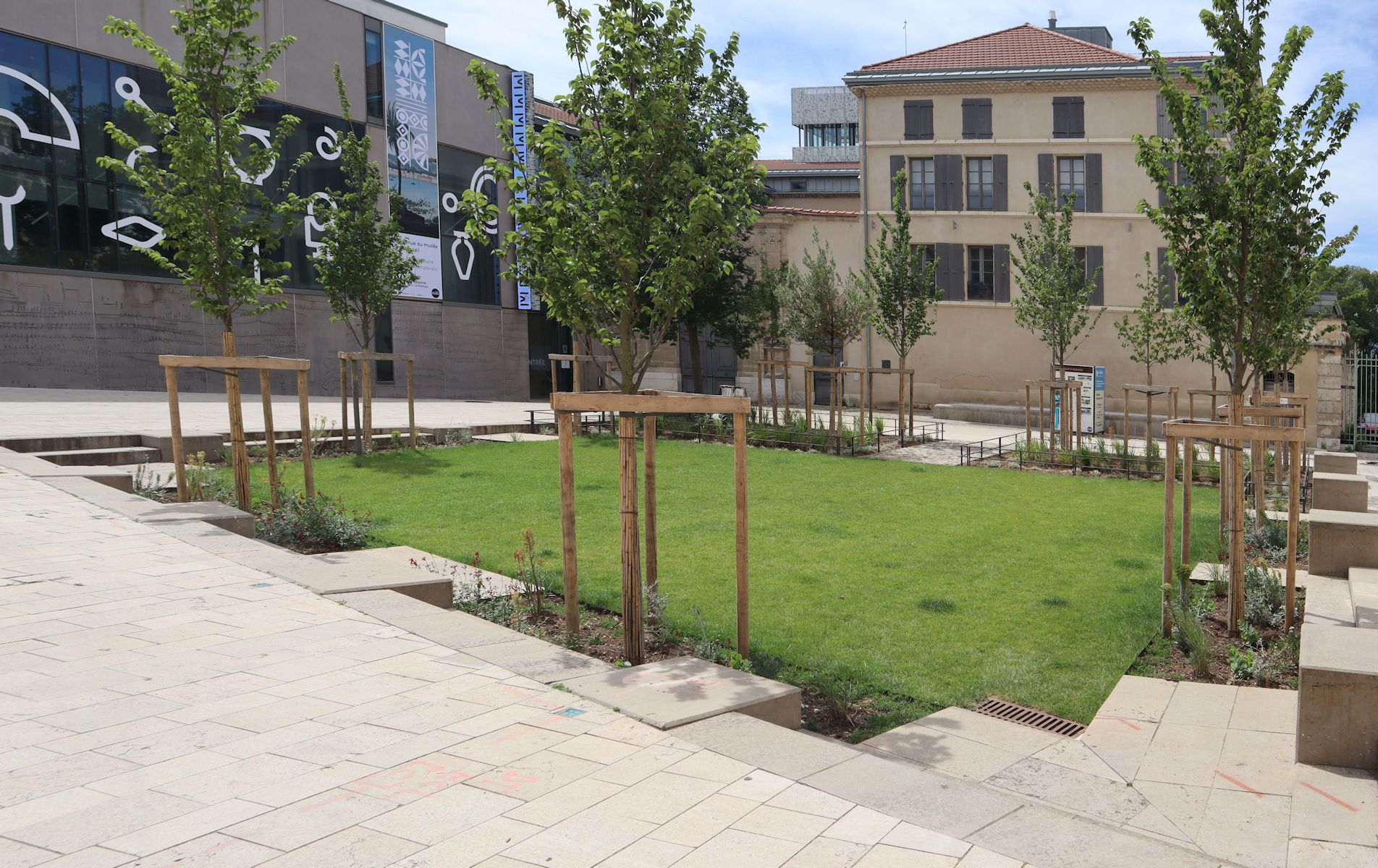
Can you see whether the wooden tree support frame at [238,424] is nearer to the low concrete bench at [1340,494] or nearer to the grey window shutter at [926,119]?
the low concrete bench at [1340,494]

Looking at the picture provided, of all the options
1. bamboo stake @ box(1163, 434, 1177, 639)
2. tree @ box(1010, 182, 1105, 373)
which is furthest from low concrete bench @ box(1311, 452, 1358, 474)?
tree @ box(1010, 182, 1105, 373)

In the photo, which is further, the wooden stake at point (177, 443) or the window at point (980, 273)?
the window at point (980, 273)

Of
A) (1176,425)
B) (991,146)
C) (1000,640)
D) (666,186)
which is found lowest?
(1000,640)

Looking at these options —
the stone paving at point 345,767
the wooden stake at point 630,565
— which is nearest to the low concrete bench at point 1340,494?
the wooden stake at point 630,565

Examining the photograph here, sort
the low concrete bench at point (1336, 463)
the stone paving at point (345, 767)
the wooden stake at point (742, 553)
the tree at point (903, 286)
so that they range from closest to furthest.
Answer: the stone paving at point (345, 767) → the wooden stake at point (742, 553) → the low concrete bench at point (1336, 463) → the tree at point (903, 286)

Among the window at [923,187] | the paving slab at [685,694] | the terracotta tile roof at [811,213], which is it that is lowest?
the paving slab at [685,694]

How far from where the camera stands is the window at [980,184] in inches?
1417

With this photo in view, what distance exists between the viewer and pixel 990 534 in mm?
11883

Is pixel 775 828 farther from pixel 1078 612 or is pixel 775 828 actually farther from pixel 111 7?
pixel 111 7

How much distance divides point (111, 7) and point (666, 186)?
26040mm

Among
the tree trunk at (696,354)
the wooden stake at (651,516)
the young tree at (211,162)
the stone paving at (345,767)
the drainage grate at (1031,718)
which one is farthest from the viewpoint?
the tree trunk at (696,354)

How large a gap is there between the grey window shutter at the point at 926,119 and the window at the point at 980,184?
1701 millimetres

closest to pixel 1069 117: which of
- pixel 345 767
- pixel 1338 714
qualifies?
pixel 1338 714

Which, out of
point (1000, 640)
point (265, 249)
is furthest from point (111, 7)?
point (1000, 640)
